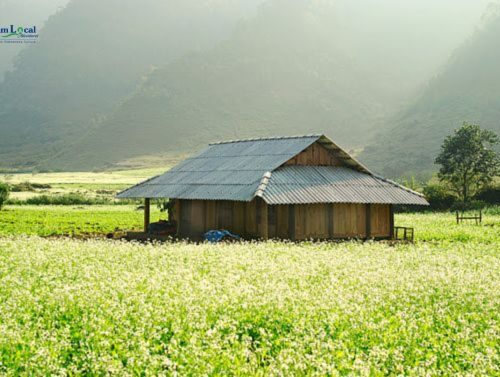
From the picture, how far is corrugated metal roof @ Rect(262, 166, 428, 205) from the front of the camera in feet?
105

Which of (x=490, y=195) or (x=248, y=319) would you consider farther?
(x=490, y=195)

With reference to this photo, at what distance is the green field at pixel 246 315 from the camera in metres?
9.98

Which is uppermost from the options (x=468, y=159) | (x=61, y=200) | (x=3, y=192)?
(x=468, y=159)

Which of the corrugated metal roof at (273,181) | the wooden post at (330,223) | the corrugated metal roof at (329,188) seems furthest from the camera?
the wooden post at (330,223)

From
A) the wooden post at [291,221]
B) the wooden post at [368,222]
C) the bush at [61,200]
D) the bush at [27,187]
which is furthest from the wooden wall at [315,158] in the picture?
the bush at [27,187]

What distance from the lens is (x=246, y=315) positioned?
13180 mm

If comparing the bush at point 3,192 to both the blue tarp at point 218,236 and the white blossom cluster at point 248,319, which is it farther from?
the white blossom cluster at point 248,319

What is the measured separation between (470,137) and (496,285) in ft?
167

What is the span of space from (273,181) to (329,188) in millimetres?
2897

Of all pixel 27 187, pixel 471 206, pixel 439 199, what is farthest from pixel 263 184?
pixel 27 187

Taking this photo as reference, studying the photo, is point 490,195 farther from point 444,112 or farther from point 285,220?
point 444,112

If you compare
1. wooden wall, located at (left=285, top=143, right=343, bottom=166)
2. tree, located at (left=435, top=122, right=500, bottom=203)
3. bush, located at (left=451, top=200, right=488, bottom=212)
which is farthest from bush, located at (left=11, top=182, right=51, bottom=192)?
wooden wall, located at (left=285, top=143, right=343, bottom=166)

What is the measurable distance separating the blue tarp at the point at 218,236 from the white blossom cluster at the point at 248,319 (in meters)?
10.7

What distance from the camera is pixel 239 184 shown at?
33656 mm
